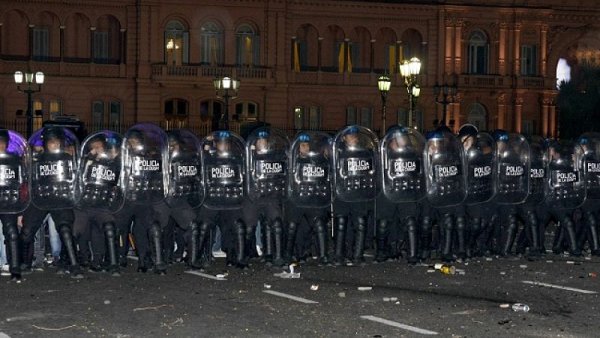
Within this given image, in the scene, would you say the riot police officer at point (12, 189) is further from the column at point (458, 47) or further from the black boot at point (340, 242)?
the column at point (458, 47)

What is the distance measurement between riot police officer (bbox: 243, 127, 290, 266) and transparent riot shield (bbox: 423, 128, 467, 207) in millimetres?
2315

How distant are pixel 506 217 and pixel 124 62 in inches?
1428

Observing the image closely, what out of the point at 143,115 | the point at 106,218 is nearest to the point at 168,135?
the point at 106,218

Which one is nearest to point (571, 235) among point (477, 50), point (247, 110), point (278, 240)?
point (278, 240)

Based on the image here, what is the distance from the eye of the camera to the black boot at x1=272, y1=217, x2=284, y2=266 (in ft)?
57.2

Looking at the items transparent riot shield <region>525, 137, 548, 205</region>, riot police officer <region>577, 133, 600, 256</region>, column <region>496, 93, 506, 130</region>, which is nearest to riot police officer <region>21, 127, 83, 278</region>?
transparent riot shield <region>525, 137, 548, 205</region>

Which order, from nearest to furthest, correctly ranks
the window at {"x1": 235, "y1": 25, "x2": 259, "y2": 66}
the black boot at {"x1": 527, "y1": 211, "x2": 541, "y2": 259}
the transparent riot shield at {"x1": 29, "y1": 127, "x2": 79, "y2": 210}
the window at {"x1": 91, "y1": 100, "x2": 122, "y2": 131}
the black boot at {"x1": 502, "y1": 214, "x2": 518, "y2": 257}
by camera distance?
the transparent riot shield at {"x1": 29, "y1": 127, "x2": 79, "y2": 210}, the black boot at {"x1": 502, "y1": 214, "x2": 518, "y2": 257}, the black boot at {"x1": 527, "y1": 211, "x2": 541, "y2": 259}, the window at {"x1": 91, "y1": 100, "x2": 122, "y2": 131}, the window at {"x1": 235, "y1": 25, "x2": 259, "y2": 66}

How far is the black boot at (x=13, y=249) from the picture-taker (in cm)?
1591

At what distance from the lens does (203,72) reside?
53.0 m

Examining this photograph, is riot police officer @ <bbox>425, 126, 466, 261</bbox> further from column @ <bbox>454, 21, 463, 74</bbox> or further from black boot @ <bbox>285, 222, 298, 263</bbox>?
column @ <bbox>454, 21, 463, 74</bbox>

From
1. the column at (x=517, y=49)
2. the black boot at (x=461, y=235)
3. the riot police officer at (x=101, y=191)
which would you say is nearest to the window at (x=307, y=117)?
the column at (x=517, y=49)

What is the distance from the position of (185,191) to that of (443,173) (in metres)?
4.16

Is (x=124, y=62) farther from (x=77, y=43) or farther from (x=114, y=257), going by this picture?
(x=114, y=257)

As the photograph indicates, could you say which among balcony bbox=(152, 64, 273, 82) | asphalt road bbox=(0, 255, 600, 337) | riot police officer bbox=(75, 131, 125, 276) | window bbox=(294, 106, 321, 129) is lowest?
asphalt road bbox=(0, 255, 600, 337)
